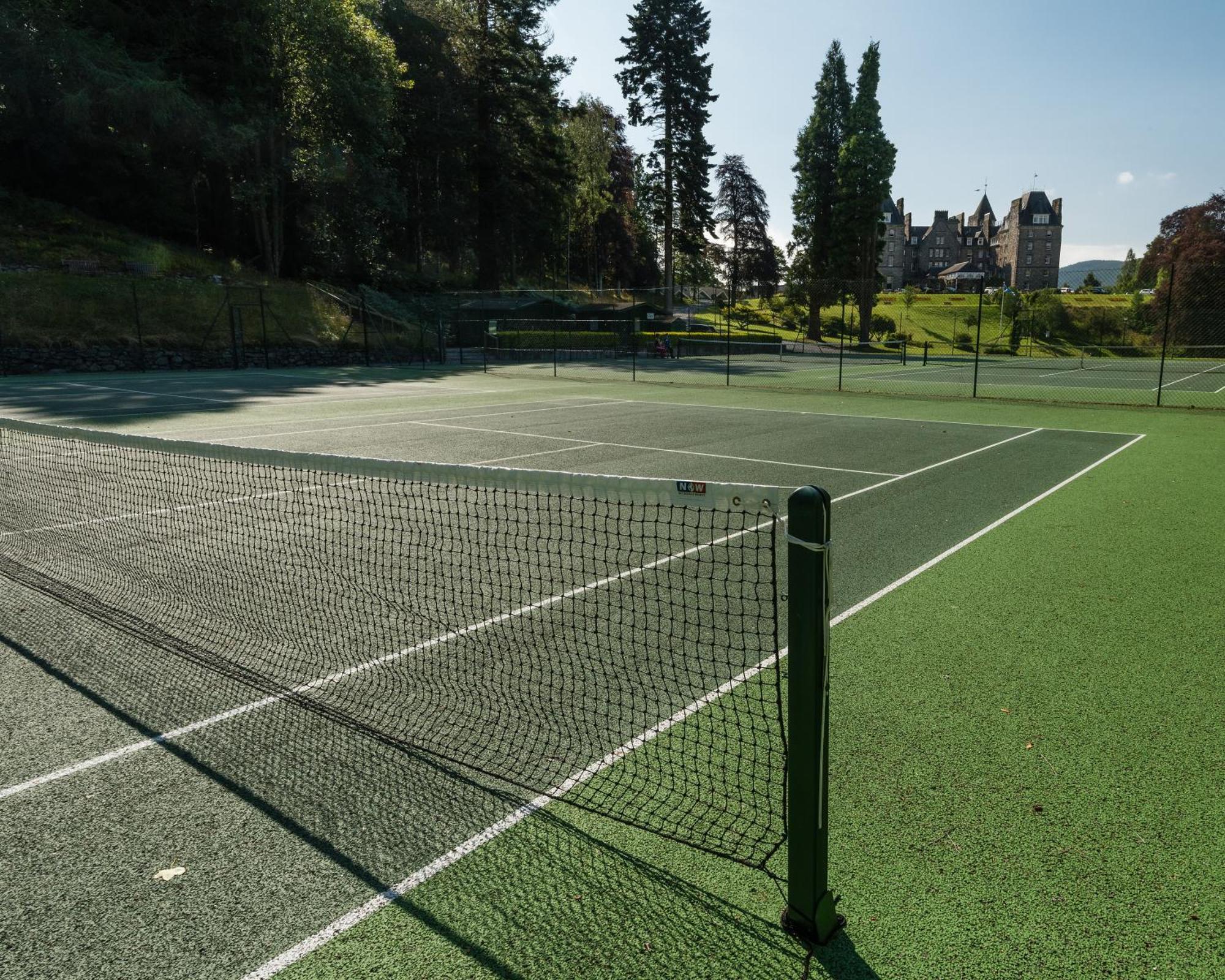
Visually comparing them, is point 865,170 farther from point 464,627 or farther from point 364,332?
point 464,627

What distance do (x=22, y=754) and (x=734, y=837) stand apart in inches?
144

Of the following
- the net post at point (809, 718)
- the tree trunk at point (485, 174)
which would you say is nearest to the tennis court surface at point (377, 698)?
the net post at point (809, 718)

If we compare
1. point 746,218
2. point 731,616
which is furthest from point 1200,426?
point 746,218

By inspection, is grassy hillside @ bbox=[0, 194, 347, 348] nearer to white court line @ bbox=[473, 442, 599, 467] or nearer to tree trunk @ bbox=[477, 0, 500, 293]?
tree trunk @ bbox=[477, 0, 500, 293]

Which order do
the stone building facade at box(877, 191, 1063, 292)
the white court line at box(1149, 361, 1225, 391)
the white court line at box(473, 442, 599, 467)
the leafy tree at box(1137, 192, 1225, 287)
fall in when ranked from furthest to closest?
1. the stone building facade at box(877, 191, 1063, 292)
2. the leafy tree at box(1137, 192, 1225, 287)
3. the white court line at box(1149, 361, 1225, 391)
4. the white court line at box(473, 442, 599, 467)

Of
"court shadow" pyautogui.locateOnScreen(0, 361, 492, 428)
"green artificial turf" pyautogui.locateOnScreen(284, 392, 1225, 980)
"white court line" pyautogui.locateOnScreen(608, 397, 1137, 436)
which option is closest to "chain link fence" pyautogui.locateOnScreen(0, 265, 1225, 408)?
"court shadow" pyautogui.locateOnScreen(0, 361, 492, 428)

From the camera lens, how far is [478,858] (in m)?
3.32

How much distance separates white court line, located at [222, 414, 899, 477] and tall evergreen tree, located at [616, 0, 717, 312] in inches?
1877

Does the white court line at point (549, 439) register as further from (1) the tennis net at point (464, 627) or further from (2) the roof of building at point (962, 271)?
(2) the roof of building at point (962, 271)

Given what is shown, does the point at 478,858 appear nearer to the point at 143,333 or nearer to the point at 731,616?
the point at 731,616

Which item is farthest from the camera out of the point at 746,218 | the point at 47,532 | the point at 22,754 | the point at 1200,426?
the point at 746,218

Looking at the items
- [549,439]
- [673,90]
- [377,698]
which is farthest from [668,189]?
[377,698]

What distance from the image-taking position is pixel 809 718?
2.75 m

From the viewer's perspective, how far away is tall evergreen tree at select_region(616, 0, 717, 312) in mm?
63969
